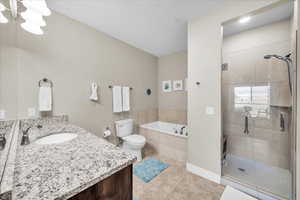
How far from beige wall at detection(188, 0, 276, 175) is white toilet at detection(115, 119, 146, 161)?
0.91 m

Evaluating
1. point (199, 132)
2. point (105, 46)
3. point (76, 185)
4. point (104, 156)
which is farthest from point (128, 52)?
point (76, 185)

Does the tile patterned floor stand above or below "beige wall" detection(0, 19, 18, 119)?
below

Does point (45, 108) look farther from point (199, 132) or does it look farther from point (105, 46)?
point (199, 132)

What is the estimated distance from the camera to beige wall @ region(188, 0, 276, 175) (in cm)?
166

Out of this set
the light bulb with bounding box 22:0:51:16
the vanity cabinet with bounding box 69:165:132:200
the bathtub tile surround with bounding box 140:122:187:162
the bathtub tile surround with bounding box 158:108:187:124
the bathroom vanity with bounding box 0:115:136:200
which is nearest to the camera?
the bathroom vanity with bounding box 0:115:136:200

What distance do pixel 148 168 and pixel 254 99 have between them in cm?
225

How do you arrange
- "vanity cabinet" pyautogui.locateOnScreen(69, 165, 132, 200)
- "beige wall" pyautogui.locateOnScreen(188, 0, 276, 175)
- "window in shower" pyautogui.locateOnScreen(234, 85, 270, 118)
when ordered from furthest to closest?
1. "window in shower" pyautogui.locateOnScreen(234, 85, 270, 118)
2. "beige wall" pyautogui.locateOnScreen(188, 0, 276, 175)
3. "vanity cabinet" pyautogui.locateOnScreen(69, 165, 132, 200)

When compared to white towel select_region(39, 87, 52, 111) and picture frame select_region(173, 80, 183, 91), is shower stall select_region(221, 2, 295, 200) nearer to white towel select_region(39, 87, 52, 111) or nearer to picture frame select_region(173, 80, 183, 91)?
picture frame select_region(173, 80, 183, 91)

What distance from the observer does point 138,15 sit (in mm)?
1824

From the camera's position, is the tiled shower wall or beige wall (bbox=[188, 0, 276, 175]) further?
the tiled shower wall

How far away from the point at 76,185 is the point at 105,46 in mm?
2384

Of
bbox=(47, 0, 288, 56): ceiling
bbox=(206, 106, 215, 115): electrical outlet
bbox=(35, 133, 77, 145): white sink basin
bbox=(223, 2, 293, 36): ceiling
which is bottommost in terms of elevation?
bbox=(35, 133, 77, 145): white sink basin

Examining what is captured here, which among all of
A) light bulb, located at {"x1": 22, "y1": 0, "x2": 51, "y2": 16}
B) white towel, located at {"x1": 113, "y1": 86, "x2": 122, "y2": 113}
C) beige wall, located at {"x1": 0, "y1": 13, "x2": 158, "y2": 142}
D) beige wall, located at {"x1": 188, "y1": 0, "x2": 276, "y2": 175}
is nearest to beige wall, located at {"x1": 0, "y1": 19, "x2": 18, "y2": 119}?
beige wall, located at {"x1": 0, "y1": 13, "x2": 158, "y2": 142}

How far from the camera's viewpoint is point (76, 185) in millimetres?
497
